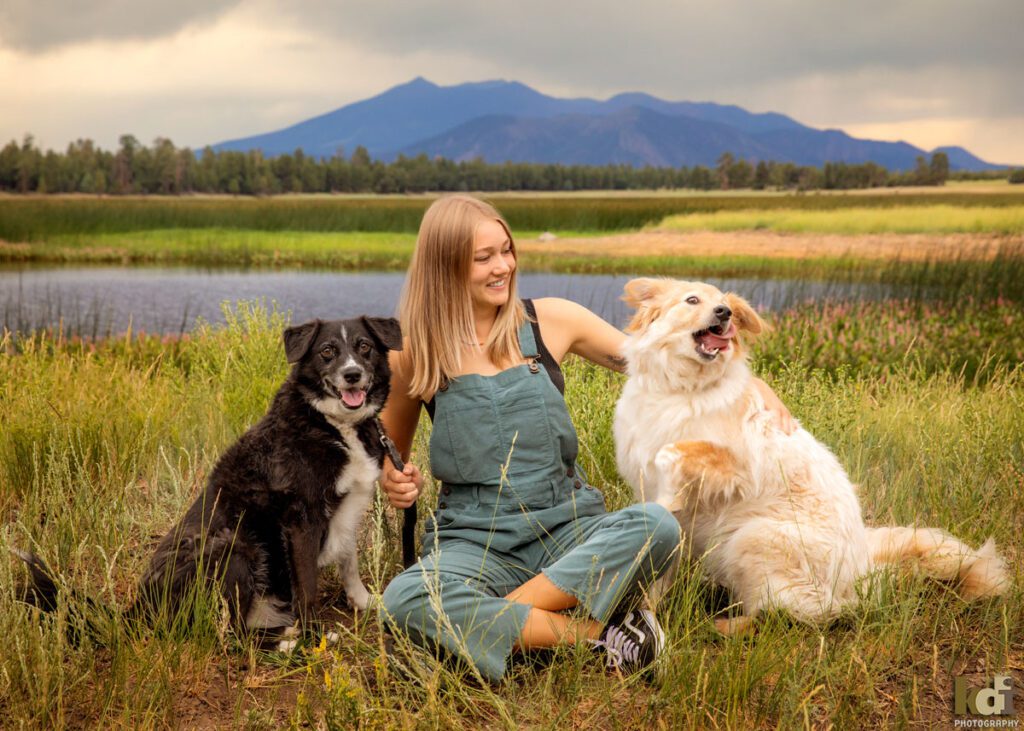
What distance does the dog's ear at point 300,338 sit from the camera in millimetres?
3088

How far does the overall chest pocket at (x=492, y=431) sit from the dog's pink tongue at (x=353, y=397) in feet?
1.43

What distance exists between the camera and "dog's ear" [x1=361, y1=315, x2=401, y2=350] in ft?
10.5

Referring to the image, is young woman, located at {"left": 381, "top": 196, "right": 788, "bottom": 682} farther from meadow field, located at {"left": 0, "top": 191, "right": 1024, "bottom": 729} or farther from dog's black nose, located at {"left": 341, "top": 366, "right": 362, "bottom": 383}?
dog's black nose, located at {"left": 341, "top": 366, "right": 362, "bottom": 383}

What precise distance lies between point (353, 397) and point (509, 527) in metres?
0.86

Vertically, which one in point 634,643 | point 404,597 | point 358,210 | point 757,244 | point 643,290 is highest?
point 358,210

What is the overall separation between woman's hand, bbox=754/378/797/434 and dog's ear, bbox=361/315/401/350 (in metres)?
1.62

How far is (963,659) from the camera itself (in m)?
3.15

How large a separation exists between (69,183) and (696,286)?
24666mm

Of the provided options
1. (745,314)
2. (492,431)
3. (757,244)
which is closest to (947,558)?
(745,314)

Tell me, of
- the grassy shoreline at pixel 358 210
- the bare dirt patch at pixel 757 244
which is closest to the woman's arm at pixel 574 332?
the bare dirt patch at pixel 757 244

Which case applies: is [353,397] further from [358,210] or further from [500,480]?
[358,210]

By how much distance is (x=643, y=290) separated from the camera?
3398 mm

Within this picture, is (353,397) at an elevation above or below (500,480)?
above

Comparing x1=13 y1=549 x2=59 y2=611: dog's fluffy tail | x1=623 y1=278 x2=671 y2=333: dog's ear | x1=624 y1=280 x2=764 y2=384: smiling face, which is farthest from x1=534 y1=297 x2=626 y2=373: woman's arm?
x1=13 y1=549 x2=59 y2=611: dog's fluffy tail
